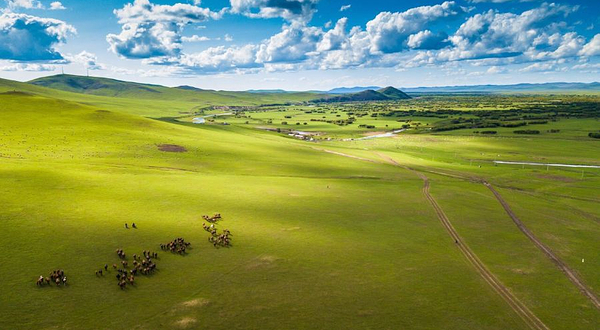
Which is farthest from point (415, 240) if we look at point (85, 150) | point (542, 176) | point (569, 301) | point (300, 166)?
point (85, 150)

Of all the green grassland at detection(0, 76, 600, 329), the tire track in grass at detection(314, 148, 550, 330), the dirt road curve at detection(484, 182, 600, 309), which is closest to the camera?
the green grassland at detection(0, 76, 600, 329)

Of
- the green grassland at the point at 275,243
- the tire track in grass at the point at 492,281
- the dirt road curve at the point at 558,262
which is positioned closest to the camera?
the green grassland at the point at 275,243

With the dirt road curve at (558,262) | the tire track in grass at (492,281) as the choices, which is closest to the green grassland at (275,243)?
the tire track in grass at (492,281)

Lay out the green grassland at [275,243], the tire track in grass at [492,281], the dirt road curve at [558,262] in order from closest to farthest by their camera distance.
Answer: the green grassland at [275,243], the tire track in grass at [492,281], the dirt road curve at [558,262]

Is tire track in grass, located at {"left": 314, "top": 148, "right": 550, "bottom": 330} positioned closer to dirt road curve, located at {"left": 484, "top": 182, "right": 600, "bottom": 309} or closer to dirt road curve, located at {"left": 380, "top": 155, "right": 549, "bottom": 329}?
dirt road curve, located at {"left": 380, "top": 155, "right": 549, "bottom": 329}

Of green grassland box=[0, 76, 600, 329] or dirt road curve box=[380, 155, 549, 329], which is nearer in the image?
green grassland box=[0, 76, 600, 329]

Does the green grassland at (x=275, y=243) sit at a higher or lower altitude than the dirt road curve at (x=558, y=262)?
higher

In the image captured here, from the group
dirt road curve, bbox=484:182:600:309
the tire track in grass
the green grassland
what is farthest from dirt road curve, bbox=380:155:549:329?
dirt road curve, bbox=484:182:600:309

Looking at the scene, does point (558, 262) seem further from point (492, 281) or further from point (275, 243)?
point (275, 243)

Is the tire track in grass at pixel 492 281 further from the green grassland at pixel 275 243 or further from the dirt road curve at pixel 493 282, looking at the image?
the green grassland at pixel 275 243
